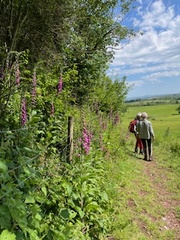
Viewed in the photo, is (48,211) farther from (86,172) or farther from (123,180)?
(123,180)

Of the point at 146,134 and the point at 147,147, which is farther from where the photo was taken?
the point at 147,147

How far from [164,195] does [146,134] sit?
417 cm

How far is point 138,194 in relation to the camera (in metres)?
6.39

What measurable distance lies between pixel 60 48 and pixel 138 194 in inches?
311

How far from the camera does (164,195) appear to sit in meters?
6.73

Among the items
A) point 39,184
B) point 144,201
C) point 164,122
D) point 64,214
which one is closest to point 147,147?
point 144,201

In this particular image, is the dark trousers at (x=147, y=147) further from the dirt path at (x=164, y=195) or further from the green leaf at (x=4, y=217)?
the green leaf at (x=4, y=217)

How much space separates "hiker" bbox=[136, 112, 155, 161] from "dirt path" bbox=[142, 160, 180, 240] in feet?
1.57

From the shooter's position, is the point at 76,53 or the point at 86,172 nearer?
the point at 86,172

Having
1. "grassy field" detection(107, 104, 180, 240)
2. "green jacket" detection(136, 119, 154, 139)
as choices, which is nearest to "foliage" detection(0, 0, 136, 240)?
"grassy field" detection(107, 104, 180, 240)

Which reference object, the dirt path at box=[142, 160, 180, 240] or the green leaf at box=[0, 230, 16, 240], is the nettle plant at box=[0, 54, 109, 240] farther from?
the dirt path at box=[142, 160, 180, 240]

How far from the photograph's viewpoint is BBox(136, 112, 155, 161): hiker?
416 inches

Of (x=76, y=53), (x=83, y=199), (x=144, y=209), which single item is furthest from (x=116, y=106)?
(x=83, y=199)

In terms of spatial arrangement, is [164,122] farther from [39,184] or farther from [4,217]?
[4,217]
